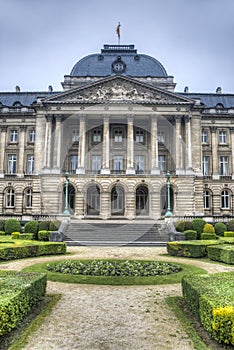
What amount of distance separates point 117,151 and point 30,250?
27.9 metres

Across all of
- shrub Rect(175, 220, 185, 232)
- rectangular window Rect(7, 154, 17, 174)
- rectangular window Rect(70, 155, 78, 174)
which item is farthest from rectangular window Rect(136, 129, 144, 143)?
rectangular window Rect(7, 154, 17, 174)

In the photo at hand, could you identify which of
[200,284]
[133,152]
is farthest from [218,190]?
[200,284]

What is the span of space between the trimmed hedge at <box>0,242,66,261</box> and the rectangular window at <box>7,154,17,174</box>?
97.3 feet

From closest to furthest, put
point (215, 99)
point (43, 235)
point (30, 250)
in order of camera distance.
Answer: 1. point (30, 250)
2. point (43, 235)
3. point (215, 99)

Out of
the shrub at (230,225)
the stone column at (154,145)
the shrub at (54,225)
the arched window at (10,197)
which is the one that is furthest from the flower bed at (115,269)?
the arched window at (10,197)

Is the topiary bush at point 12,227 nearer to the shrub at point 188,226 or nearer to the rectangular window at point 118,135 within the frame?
the shrub at point 188,226

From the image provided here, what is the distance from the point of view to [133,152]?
1677 inches

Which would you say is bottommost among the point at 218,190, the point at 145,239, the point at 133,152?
the point at 145,239

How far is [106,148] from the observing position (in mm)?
41688

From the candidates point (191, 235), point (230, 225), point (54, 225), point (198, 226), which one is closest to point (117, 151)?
point (54, 225)

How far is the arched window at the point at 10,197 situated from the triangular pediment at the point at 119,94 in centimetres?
1370

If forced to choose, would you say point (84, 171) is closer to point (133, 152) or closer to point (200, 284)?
point (133, 152)

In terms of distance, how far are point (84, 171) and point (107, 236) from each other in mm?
14239

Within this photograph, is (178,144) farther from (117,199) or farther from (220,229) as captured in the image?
(220,229)
